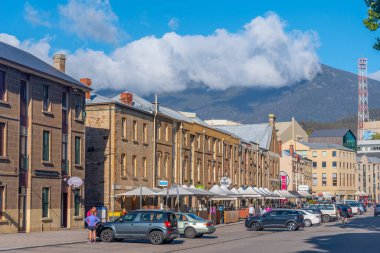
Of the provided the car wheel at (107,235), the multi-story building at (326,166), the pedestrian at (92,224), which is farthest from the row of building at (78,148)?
the multi-story building at (326,166)

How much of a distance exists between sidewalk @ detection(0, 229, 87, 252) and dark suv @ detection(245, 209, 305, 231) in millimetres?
15080

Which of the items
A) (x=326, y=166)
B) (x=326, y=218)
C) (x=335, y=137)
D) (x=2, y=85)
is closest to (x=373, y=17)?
(x=2, y=85)

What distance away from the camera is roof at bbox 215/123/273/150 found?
98688 millimetres

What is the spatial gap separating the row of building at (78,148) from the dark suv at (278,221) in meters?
10.4

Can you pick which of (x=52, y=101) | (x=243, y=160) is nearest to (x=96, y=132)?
(x=52, y=101)

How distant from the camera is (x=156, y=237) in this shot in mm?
33500

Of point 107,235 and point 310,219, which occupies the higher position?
point 107,235

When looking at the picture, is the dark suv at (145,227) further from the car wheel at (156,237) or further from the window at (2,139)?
the window at (2,139)

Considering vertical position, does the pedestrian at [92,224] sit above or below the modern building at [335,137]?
below

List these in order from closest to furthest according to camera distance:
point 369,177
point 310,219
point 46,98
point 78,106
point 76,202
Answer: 1. point 46,98
2. point 76,202
3. point 78,106
4. point 310,219
5. point 369,177

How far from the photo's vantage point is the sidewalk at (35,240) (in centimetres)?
3073

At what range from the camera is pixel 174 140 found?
63625mm

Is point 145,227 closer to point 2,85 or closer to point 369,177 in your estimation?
point 2,85

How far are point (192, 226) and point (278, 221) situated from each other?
11.7 metres
